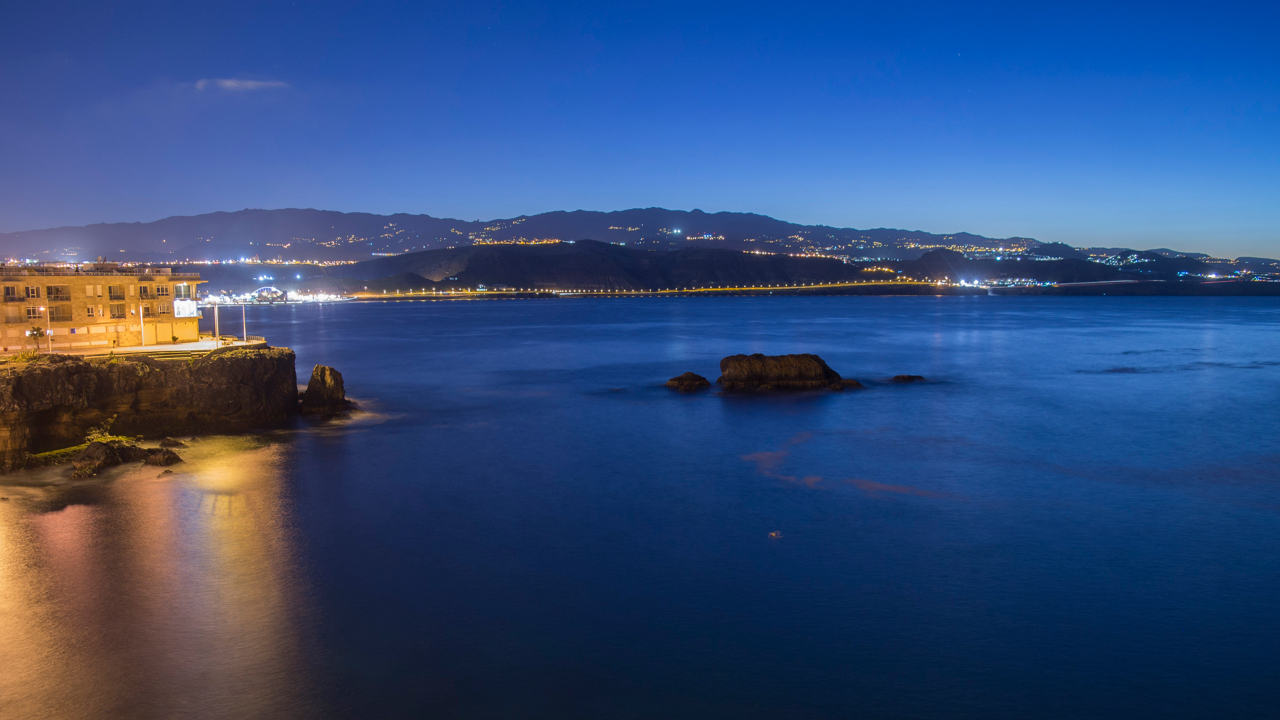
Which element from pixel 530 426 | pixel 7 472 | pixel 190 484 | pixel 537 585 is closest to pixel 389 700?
pixel 537 585

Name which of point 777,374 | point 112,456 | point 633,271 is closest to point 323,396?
point 112,456

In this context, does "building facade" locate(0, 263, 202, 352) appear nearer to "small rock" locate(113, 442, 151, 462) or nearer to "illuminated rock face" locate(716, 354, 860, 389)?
"small rock" locate(113, 442, 151, 462)

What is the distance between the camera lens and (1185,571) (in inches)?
400

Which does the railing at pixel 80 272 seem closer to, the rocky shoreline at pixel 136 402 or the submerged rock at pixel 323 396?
the rocky shoreline at pixel 136 402

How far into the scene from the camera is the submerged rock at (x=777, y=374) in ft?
82.0

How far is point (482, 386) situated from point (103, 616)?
68.4ft

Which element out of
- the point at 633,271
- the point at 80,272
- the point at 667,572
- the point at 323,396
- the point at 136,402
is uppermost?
the point at 633,271

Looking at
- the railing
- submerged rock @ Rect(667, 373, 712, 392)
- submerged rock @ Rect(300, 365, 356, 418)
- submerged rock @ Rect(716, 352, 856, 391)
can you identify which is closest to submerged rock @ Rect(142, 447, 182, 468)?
submerged rock @ Rect(300, 365, 356, 418)

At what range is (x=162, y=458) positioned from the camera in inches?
598

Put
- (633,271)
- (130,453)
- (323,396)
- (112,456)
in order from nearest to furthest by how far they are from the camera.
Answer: (112,456), (130,453), (323,396), (633,271)

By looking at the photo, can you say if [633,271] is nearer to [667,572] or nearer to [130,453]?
[130,453]

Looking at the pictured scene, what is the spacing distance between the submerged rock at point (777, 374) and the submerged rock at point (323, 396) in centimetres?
1175

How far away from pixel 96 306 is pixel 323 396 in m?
8.53

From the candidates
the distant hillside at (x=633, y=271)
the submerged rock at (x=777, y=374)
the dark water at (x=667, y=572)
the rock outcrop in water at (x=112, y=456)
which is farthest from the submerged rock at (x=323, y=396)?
the distant hillside at (x=633, y=271)
